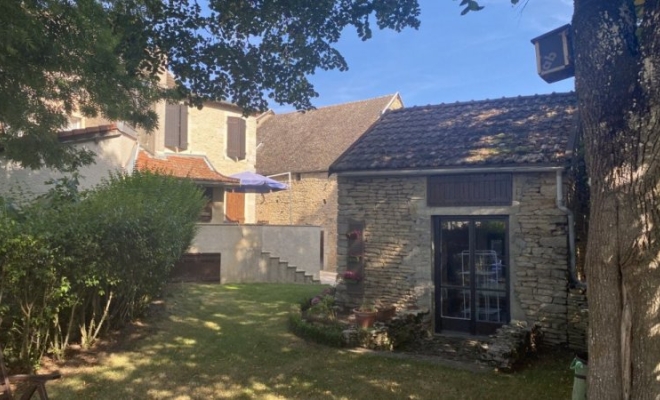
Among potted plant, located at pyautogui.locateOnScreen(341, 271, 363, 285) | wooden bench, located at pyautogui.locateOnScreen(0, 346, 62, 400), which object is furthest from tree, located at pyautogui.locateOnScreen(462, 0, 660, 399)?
potted plant, located at pyautogui.locateOnScreen(341, 271, 363, 285)

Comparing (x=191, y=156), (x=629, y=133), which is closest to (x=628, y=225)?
(x=629, y=133)

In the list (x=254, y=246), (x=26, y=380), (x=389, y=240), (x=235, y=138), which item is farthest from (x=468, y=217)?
(x=235, y=138)

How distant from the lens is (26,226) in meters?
5.94

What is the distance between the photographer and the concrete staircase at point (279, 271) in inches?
664

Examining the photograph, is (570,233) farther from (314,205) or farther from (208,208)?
(314,205)

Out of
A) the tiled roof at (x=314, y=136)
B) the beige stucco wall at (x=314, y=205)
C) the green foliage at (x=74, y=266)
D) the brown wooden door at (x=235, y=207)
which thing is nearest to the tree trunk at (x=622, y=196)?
the green foliage at (x=74, y=266)

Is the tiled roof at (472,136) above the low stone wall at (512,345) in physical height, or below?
above

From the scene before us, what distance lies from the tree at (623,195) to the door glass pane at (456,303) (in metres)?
5.95

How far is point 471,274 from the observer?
9586 millimetres

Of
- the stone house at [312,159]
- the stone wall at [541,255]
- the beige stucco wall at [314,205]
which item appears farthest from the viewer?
the stone house at [312,159]

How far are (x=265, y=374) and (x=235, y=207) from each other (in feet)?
50.8

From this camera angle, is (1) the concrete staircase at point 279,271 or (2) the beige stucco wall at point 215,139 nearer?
(1) the concrete staircase at point 279,271

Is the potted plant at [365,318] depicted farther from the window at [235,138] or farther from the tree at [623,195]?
the window at [235,138]

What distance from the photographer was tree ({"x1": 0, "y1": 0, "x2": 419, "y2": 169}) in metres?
6.37
